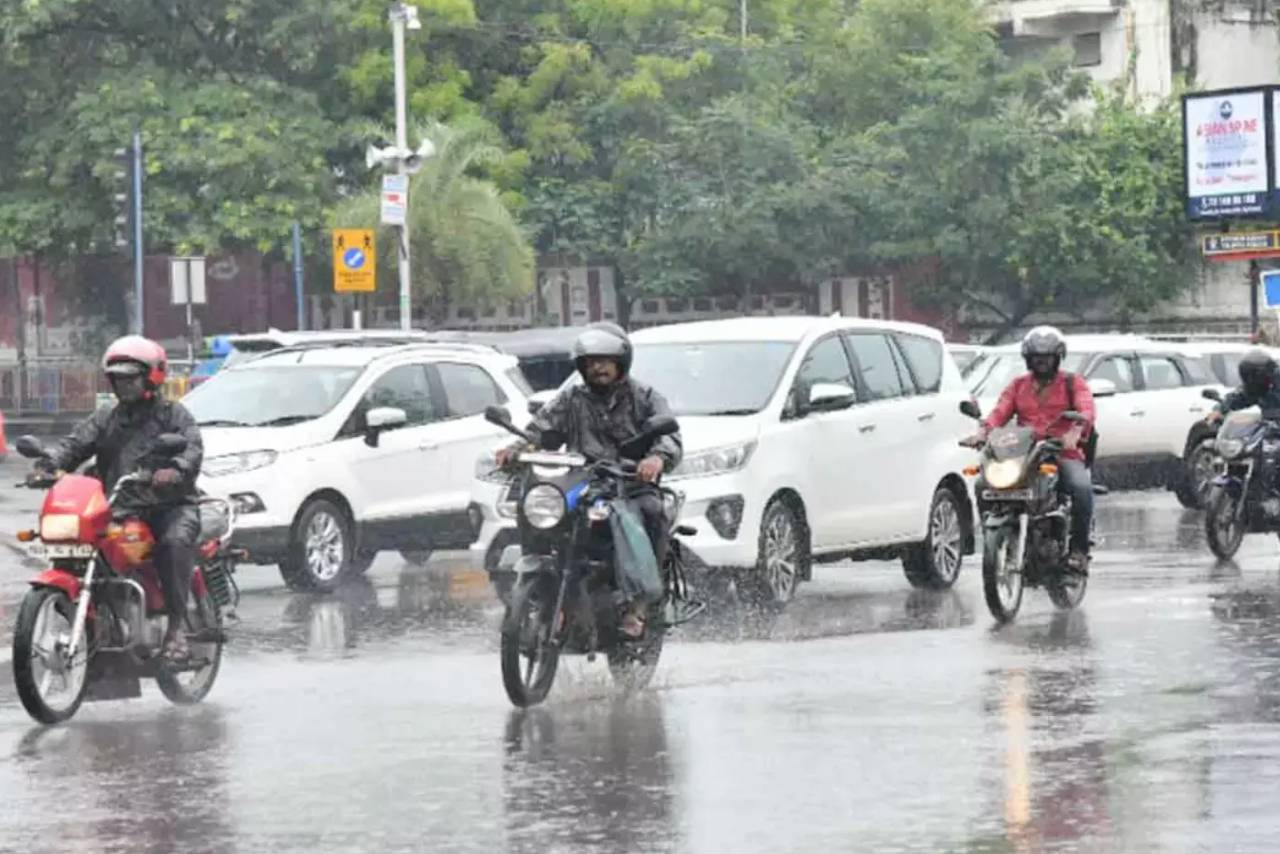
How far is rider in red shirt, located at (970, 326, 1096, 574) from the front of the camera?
16.9 m

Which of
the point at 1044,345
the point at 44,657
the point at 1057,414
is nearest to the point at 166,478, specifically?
the point at 44,657

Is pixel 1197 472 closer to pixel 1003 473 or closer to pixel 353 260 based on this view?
pixel 1003 473

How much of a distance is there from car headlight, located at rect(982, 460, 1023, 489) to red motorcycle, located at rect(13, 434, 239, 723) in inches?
194

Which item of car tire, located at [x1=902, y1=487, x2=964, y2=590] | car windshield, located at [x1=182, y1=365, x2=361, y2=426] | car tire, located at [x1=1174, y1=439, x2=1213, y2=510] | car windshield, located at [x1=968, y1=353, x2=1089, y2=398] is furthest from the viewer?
car windshield, located at [x1=968, y1=353, x2=1089, y2=398]

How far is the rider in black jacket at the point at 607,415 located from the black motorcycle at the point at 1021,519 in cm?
354

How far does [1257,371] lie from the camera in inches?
810

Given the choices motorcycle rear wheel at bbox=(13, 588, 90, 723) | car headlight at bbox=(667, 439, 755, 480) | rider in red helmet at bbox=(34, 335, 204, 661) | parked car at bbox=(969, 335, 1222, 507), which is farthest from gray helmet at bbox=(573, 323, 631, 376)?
parked car at bbox=(969, 335, 1222, 507)

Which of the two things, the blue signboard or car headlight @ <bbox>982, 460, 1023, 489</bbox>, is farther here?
the blue signboard

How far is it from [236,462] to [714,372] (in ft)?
11.4

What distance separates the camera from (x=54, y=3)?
52062 mm

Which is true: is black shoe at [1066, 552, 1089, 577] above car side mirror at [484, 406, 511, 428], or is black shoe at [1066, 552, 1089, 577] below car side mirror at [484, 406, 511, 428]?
below

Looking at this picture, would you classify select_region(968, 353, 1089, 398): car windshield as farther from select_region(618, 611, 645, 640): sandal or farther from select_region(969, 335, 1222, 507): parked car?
select_region(618, 611, 645, 640): sandal

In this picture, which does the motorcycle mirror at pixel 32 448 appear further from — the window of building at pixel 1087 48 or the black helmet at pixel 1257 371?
the window of building at pixel 1087 48

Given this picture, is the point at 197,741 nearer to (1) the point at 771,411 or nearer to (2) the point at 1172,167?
(1) the point at 771,411
